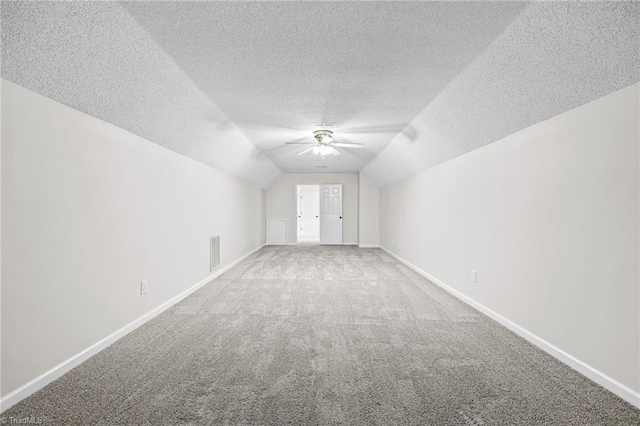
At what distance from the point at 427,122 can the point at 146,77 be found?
2932mm

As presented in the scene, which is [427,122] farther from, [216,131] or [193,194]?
[193,194]

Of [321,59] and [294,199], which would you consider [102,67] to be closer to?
[321,59]

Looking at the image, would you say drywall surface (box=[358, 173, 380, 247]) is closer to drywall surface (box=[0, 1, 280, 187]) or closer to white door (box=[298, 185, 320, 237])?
white door (box=[298, 185, 320, 237])

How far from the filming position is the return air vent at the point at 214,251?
5.03 metres

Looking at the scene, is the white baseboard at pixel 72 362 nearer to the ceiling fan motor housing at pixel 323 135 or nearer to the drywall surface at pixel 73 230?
the drywall surface at pixel 73 230

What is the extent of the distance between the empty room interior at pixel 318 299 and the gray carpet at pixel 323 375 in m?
0.02

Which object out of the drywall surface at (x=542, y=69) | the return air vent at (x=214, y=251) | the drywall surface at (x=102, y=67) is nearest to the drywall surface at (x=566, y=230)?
the drywall surface at (x=542, y=69)

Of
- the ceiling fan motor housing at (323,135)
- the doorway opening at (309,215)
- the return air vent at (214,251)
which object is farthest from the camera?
the doorway opening at (309,215)

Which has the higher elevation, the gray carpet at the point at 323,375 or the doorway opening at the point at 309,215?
the doorway opening at the point at 309,215

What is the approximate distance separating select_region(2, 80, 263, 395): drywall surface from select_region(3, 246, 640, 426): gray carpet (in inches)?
10.7

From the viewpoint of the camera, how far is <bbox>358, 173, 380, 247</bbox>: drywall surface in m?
9.29

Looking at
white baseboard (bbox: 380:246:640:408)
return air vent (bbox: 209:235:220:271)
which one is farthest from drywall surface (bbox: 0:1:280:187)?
white baseboard (bbox: 380:246:640:408)

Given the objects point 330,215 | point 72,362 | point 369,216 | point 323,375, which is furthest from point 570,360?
point 330,215

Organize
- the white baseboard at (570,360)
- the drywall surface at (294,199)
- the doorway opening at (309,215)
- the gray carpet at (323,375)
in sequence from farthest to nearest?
the doorway opening at (309,215), the drywall surface at (294,199), the white baseboard at (570,360), the gray carpet at (323,375)
